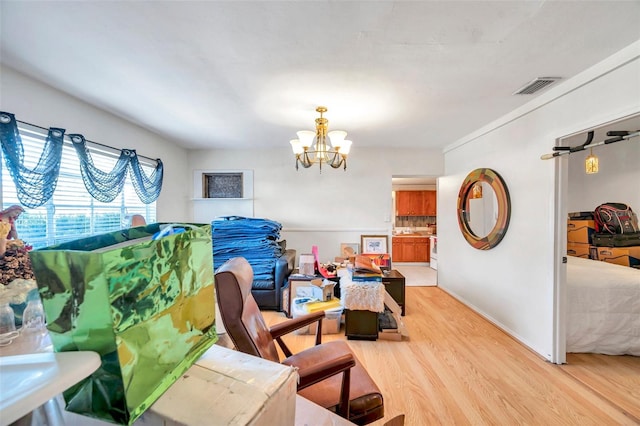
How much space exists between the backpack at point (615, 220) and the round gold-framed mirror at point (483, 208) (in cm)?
137

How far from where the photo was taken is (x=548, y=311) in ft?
7.29

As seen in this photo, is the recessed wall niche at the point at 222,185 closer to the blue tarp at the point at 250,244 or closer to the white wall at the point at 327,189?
the white wall at the point at 327,189

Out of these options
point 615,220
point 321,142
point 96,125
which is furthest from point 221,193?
point 615,220

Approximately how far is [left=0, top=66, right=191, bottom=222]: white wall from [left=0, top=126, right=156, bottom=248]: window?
157 millimetres

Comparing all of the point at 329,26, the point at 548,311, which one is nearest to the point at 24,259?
the point at 329,26

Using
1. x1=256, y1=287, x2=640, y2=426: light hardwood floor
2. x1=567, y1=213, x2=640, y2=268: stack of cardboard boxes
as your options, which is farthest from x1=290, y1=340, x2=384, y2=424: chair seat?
x1=567, y1=213, x2=640, y2=268: stack of cardboard boxes

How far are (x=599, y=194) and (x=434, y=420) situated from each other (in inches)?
155

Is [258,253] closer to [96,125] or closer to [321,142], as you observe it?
[321,142]

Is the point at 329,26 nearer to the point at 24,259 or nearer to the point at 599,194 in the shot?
the point at 24,259

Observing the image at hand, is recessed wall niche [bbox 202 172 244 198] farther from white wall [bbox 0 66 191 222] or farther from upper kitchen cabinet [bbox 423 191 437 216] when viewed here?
upper kitchen cabinet [bbox 423 191 437 216]

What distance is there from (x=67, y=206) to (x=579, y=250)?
5.67 m

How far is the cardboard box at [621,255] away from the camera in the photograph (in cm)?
289

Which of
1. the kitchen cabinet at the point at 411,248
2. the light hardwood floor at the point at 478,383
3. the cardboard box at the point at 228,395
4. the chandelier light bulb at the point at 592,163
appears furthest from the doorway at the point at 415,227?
the cardboard box at the point at 228,395

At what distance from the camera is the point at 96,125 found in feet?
8.43
